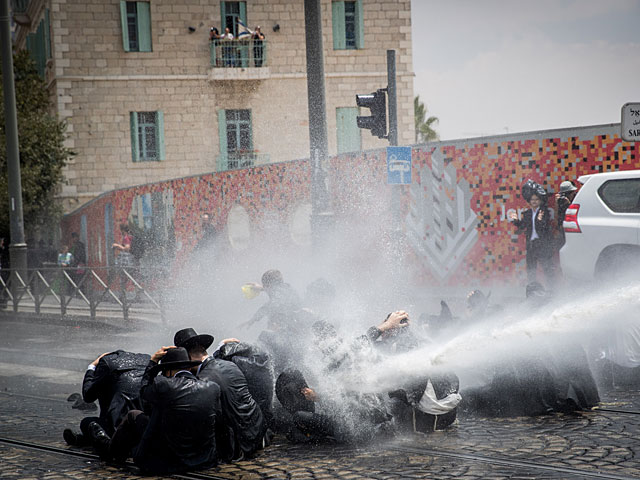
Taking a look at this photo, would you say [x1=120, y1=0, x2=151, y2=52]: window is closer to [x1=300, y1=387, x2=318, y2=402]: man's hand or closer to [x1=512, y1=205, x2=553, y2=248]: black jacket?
[x1=512, y1=205, x2=553, y2=248]: black jacket

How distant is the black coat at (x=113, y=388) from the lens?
671 centimetres

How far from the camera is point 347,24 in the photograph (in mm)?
30953

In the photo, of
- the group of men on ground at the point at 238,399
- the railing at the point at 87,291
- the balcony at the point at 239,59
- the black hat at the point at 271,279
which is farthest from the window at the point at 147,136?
the group of men on ground at the point at 238,399

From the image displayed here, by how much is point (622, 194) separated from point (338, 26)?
2238 cm

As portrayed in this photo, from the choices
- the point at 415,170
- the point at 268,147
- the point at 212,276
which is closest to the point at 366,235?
the point at 415,170

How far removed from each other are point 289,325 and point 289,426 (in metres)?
1.58

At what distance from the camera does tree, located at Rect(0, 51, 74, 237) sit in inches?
1090

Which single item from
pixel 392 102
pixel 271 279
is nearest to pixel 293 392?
pixel 271 279

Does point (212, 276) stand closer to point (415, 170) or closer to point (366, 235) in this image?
point (366, 235)

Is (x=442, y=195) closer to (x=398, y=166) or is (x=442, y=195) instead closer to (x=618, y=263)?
(x=398, y=166)

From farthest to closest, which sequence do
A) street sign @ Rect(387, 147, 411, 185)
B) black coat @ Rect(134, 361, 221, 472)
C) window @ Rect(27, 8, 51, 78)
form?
1. window @ Rect(27, 8, 51, 78)
2. street sign @ Rect(387, 147, 411, 185)
3. black coat @ Rect(134, 361, 221, 472)

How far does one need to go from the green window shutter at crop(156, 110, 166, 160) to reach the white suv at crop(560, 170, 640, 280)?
73.3 feet

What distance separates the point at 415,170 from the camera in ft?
51.4

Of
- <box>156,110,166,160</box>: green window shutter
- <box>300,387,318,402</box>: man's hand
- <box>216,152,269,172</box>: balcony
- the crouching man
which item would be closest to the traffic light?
<box>300,387,318,402</box>: man's hand
